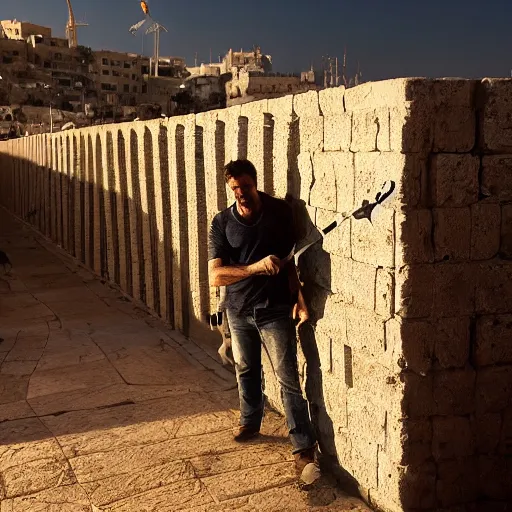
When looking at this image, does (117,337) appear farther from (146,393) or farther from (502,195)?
(502,195)

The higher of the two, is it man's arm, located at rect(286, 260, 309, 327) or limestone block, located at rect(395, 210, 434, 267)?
limestone block, located at rect(395, 210, 434, 267)

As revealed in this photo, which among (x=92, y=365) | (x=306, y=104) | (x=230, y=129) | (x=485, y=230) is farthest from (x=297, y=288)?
(x=92, y=365)

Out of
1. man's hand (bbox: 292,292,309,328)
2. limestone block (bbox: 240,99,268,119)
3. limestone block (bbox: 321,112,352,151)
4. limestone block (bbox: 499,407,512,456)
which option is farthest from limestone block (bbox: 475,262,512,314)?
limestone block (bbox: 240,99,268,119)

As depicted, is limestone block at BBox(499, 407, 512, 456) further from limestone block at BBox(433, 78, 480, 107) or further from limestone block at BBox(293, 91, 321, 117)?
limestone block at BBox(293, 91, 321, 117)

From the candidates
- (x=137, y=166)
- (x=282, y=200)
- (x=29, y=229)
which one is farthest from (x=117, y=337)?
(x=29, y=229)

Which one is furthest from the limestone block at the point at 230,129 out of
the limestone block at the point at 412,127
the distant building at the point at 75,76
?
the distant building at the point at 75,76

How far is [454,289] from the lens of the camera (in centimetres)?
360

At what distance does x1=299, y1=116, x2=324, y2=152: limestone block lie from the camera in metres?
4.27

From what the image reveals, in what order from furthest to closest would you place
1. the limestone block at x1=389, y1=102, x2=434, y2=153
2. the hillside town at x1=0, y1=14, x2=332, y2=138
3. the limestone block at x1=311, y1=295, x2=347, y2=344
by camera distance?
the hillside town at x1=0, y1=14, x2=332, y2=138 < the limestone block at x1=311, y1=295, x2=347, y2=344 < the limestone block at x1=389, y1=102, x2=434, y2=153

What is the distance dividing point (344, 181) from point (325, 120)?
480 mm

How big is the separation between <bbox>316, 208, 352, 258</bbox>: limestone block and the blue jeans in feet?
1.94

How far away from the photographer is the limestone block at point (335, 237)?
3971 mm

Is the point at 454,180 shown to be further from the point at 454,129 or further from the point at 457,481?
the point at 457,481

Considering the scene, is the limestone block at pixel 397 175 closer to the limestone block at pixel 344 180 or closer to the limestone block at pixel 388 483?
the limestone block at pixel 344 180
